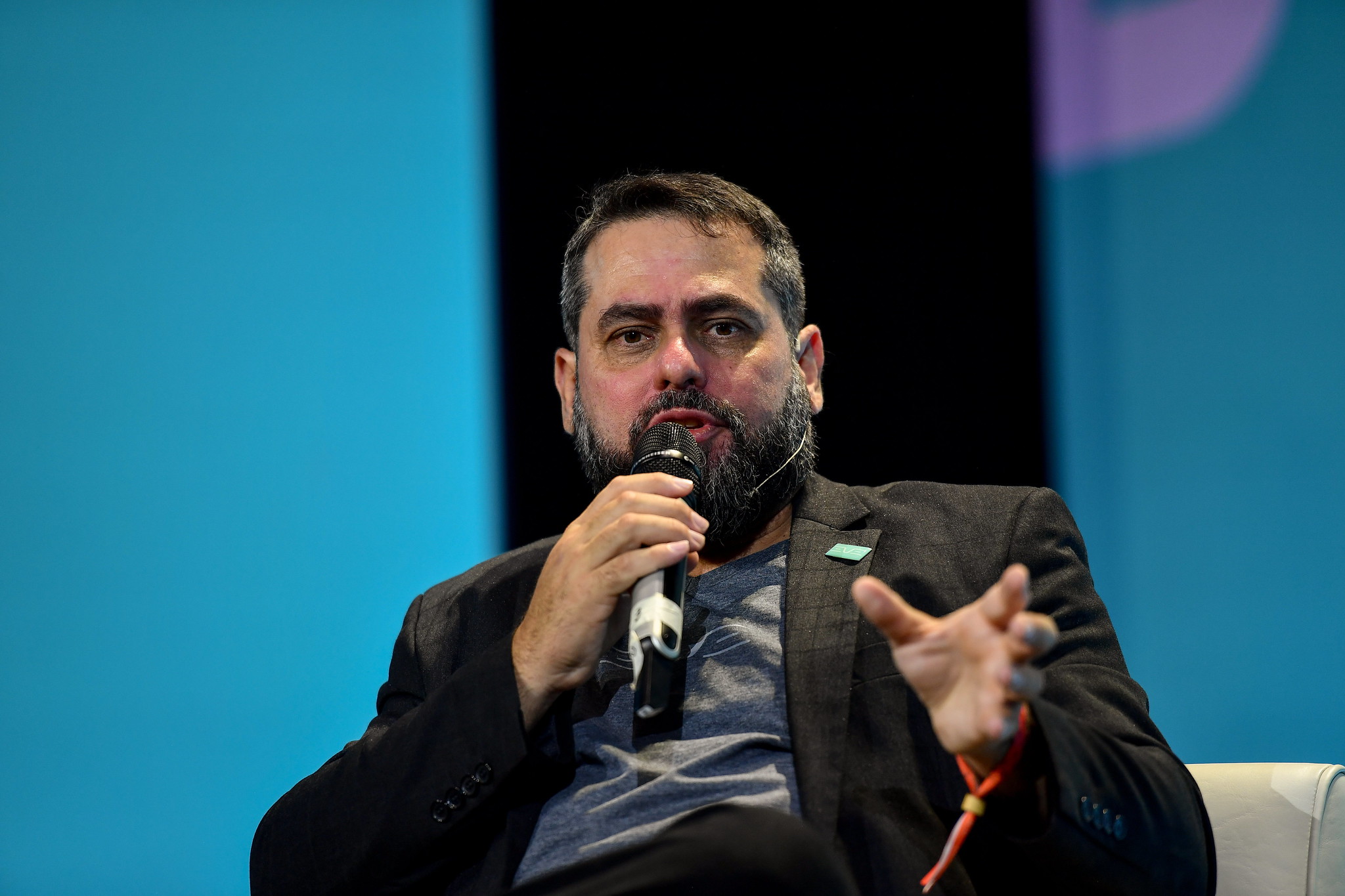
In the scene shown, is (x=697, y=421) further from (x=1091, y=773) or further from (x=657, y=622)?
(x=1091, y=773)

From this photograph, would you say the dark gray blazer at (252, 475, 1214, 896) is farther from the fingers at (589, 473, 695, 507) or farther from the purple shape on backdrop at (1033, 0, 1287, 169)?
the purple shape on backdrop at (1033, 0, 1287, 169)

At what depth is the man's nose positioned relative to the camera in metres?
1.85

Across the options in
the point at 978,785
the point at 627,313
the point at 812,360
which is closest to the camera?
the point at 978,785

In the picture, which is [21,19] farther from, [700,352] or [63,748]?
[700,352]

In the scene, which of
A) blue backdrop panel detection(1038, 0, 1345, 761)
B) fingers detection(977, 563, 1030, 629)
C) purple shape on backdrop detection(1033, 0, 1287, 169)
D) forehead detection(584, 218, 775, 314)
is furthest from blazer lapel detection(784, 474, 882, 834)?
purple shape on backdrop detection(1033, 0, 1287, 169)

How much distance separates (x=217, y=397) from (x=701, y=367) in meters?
1.26

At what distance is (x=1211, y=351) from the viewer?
2.38 m

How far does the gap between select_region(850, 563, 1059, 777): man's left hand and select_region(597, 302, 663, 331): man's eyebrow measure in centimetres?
102

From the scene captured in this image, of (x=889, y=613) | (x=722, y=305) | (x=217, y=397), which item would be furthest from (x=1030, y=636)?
(x=217, y=397)

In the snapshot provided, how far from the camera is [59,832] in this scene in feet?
7.45

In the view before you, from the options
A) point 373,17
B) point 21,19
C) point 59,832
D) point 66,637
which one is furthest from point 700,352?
point 21,19

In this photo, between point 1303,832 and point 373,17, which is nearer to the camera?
point 1303,832

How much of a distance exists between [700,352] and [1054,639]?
1039 mm

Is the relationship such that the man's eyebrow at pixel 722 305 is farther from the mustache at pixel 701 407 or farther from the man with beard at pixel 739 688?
the mustache at pixel 701 407
